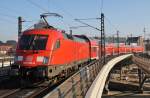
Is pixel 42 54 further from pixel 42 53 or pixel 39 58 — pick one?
pixel 39 58

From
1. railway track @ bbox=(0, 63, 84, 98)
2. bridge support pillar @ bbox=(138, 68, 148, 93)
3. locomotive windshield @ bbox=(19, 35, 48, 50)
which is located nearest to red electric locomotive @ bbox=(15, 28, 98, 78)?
locomotive windshield @ bbox=(19, 35, 48, 50)

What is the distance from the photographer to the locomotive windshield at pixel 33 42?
22942 mm

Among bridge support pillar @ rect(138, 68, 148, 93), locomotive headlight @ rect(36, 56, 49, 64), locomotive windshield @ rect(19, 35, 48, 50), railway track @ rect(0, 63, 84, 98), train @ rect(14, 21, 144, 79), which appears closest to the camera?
railway track @ rect(0, 63, 84, 98)

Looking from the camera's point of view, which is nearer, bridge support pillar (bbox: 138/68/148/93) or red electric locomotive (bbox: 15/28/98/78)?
red electric locomotive (bbox: 15/28/98/78)

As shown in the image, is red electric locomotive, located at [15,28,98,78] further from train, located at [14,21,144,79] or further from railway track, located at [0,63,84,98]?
railway track, located at [0,63,84,98]

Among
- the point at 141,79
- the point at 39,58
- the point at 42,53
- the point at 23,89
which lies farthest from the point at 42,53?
the point at 141,79

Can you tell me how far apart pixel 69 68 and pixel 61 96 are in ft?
58.0

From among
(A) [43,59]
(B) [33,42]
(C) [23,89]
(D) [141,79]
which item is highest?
(B) [33,42]

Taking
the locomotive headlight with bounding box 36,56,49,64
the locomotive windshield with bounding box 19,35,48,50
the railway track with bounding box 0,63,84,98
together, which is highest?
the locomotive windshield with bounding box 19,35,48,50

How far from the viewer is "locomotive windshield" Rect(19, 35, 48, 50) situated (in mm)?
22942

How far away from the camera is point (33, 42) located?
23234 mm

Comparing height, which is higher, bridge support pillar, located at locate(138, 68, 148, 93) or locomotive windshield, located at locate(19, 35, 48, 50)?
locomotive windshield, located at locate(19, 35, 48, 50)

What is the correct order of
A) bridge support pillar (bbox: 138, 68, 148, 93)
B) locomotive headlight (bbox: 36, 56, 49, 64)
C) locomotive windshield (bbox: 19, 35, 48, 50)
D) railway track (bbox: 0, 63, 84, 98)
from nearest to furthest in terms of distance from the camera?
railway track (bbox: 0, 63, 84, 98) → locomotive headlight (bbox: 36, 56, 49, 64) → locomotive windshield (bbox: 19, 35, 48, 50) → bridge support pillar (bbox: 138, 68, 148, 93)

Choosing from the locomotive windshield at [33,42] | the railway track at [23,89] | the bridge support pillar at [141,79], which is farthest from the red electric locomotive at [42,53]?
the bridge support pillar at [141,79]
